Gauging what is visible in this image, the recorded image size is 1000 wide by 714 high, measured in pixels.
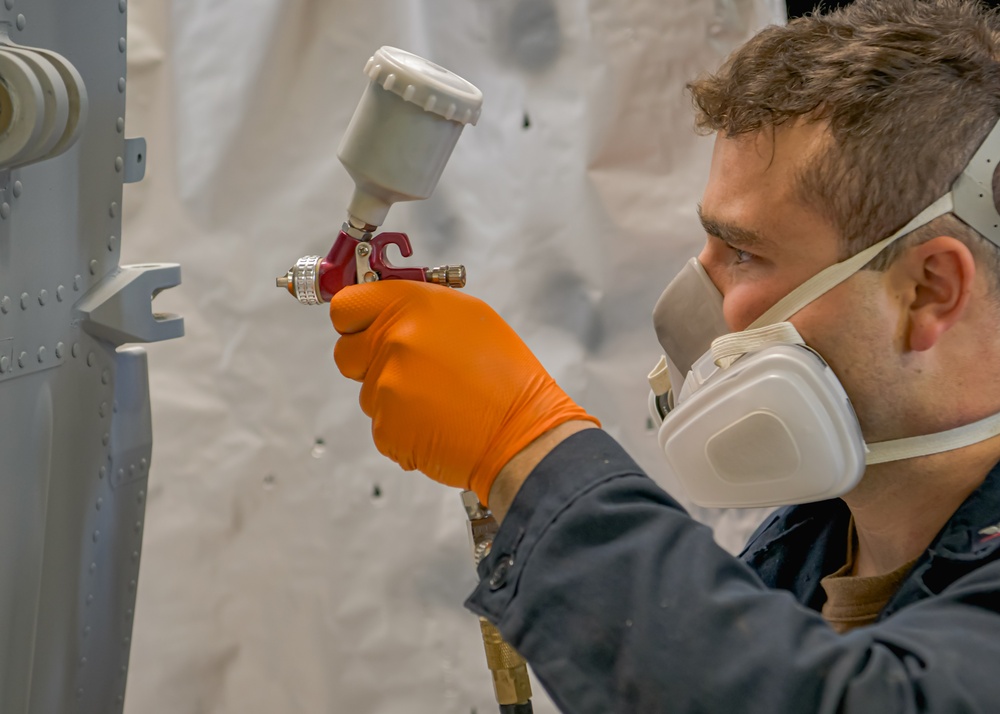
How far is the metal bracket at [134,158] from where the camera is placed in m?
1.20

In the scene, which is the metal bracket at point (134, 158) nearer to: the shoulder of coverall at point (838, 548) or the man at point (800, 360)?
the man at point (800, 360)

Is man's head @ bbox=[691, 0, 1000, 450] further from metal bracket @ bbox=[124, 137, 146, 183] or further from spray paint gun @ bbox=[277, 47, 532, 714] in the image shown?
metal bracket @ bbox=[124, 137, 146, 183]

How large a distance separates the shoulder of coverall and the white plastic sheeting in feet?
2.02

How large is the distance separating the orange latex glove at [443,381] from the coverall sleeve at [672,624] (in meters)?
0.06

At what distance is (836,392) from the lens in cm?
93

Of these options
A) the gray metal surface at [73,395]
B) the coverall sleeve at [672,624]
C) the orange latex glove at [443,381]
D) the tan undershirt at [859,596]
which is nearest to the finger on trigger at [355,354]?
the orange latex glove at [443,381]

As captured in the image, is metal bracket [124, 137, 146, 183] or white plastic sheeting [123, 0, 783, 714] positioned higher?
metal bracket [124, 137, 146, 183]

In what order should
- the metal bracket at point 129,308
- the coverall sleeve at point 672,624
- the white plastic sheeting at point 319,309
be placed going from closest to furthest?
the coverall sleeve at point 672,624, the metal bracket at point 129,308, the white plastic sheeting at point 319,309

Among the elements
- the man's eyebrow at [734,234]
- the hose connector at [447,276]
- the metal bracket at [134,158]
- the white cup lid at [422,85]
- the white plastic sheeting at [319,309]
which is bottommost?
the white plastic sheeting at [319,309]

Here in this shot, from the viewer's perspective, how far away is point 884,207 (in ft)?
3.11

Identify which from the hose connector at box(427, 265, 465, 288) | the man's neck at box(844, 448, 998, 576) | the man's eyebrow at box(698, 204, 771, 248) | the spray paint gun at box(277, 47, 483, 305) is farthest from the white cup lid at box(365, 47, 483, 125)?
the man's neck at box(844, 448, 998, 576)

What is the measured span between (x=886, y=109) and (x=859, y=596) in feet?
1.69

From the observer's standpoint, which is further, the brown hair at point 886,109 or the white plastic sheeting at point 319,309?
the white plastic sheeting at point 319,309

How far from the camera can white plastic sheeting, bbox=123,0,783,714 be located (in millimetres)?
1754
